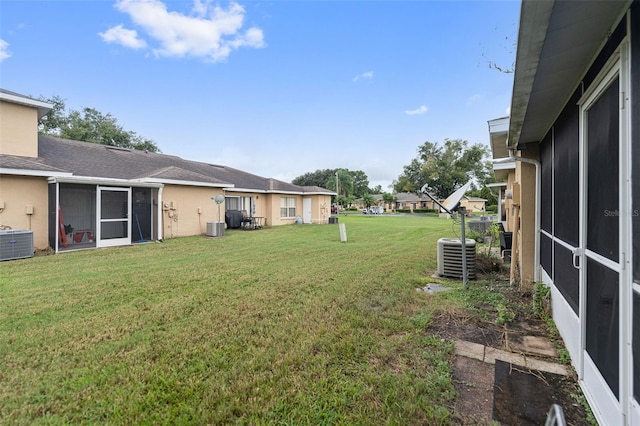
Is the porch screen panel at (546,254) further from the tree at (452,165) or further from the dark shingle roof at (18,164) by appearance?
the tree at (452,165)

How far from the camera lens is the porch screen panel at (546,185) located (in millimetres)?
3872

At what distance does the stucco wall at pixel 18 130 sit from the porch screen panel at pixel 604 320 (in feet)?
49.1

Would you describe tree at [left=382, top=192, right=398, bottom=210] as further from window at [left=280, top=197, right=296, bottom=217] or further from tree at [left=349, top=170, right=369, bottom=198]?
window at [left=280, top=197, right=296, bottom=217]

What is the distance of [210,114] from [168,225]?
373 inches

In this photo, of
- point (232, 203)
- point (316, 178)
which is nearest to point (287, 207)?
point (232, 203)

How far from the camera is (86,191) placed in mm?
11594

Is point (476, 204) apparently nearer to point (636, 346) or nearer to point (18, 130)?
point (636, 346)

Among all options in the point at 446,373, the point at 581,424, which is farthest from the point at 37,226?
the point at 581,424

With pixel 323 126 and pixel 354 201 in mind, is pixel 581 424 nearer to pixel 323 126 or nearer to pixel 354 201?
pixel 323 126

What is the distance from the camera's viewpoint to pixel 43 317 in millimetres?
3771

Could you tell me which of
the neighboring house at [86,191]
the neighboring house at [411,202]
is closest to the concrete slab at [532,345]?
the neighboring house at [86,191]

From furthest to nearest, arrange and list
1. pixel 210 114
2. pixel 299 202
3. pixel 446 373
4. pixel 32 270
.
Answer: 1. pixel 299 202
2. pixel 210 114
3. pixel 32 270
4. pixel 446 373

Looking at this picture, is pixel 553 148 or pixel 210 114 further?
pixel 210 114

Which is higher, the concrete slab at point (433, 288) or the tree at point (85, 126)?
the tree at point (85, 126)
